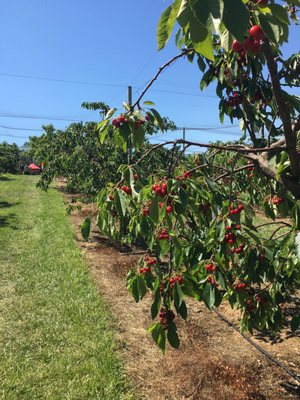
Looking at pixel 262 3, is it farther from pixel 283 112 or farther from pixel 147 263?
pixel 147 263

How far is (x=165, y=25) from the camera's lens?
901 mm

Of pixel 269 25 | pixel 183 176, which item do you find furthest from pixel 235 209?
pixel 269 25

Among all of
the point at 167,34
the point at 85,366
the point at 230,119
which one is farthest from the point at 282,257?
the point at 85,366

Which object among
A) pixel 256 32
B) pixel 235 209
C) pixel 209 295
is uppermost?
pixel 256 32

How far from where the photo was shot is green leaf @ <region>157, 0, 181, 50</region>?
0.86 metres

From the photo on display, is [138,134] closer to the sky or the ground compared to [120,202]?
closer to the sky

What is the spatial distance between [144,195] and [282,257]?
116cm

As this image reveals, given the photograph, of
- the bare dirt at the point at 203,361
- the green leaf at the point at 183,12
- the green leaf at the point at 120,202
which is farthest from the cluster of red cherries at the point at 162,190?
the bare dirt at the point at 203,361

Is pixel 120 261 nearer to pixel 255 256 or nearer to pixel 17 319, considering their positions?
pixel 17 319

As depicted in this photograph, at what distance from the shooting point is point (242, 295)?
2.16 m

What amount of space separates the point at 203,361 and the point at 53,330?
74.8 inches

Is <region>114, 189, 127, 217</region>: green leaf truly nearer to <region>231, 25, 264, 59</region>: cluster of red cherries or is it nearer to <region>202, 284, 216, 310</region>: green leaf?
<region>202, 284, 216, 310</region>: green leaf

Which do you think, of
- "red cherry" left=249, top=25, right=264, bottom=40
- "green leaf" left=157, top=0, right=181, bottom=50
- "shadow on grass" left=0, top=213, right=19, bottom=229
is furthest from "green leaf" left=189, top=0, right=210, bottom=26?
"shadow on grass" left=0, top=213, right=19, bottom=229

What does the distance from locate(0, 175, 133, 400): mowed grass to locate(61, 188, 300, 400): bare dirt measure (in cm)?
22
